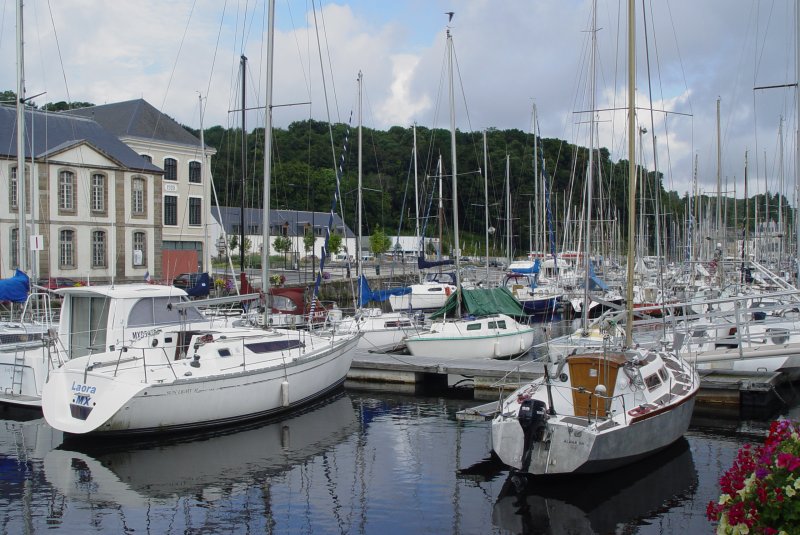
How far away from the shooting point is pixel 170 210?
180ft

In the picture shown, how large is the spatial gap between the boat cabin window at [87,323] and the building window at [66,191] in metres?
27.4

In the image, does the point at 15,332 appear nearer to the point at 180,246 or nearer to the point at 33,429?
the point at 33,429

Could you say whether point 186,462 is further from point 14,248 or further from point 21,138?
point 14,248

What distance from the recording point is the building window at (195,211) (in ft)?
184

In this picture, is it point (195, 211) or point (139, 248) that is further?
point (195, 211)

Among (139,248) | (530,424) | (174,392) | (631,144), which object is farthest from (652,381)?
(139,248)

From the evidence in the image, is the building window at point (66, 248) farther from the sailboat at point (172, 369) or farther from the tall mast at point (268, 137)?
the tall mast at point (268, 137)

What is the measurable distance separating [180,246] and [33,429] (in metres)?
37.6

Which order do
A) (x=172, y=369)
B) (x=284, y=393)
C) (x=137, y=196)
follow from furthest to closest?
(x=137, y=196) < (x=284, y=393) < (x=172, y=369)

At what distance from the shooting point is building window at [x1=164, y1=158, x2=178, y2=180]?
55219 mm

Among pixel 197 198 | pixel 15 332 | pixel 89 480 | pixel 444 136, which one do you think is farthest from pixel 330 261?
pixel 89 480

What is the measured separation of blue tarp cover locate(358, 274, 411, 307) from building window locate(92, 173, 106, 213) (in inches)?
831

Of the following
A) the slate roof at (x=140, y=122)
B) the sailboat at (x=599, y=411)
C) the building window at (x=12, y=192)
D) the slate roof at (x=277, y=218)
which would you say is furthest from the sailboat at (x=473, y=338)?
the slate roof at (x=277, y=218)

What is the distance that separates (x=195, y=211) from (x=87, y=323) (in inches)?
1504
